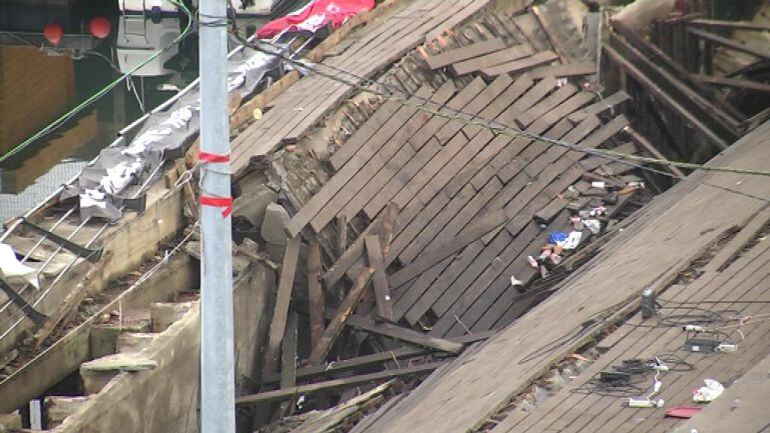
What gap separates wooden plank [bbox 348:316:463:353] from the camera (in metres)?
20.2

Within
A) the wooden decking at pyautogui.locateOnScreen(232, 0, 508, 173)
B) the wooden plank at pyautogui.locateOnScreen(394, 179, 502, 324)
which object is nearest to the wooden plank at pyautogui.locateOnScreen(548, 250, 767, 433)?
the wooden plank at pyautogui.locateOnScreen(394, 179, 502, 324)

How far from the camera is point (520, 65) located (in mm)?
24938

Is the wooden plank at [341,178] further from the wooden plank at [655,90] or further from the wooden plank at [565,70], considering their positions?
the wooden plank at [655,90]

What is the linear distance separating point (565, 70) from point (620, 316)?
9802mm

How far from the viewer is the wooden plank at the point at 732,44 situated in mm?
25906

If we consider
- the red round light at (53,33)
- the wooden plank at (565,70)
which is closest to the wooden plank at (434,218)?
the wooden plank at (565,70)

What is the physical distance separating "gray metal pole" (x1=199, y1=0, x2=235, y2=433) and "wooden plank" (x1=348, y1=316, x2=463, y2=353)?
885 cm

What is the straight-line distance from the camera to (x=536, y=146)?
23922 millimetres

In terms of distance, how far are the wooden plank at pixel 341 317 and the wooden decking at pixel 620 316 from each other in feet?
7.01

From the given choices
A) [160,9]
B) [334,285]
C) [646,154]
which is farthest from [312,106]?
[160,9]

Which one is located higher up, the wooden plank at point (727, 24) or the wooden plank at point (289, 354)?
the wooden plank at point (727, 24)

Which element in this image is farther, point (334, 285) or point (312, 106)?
point (312, 106)

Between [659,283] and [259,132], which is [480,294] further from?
[659,283]

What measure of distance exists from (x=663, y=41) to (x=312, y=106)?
265 inches
